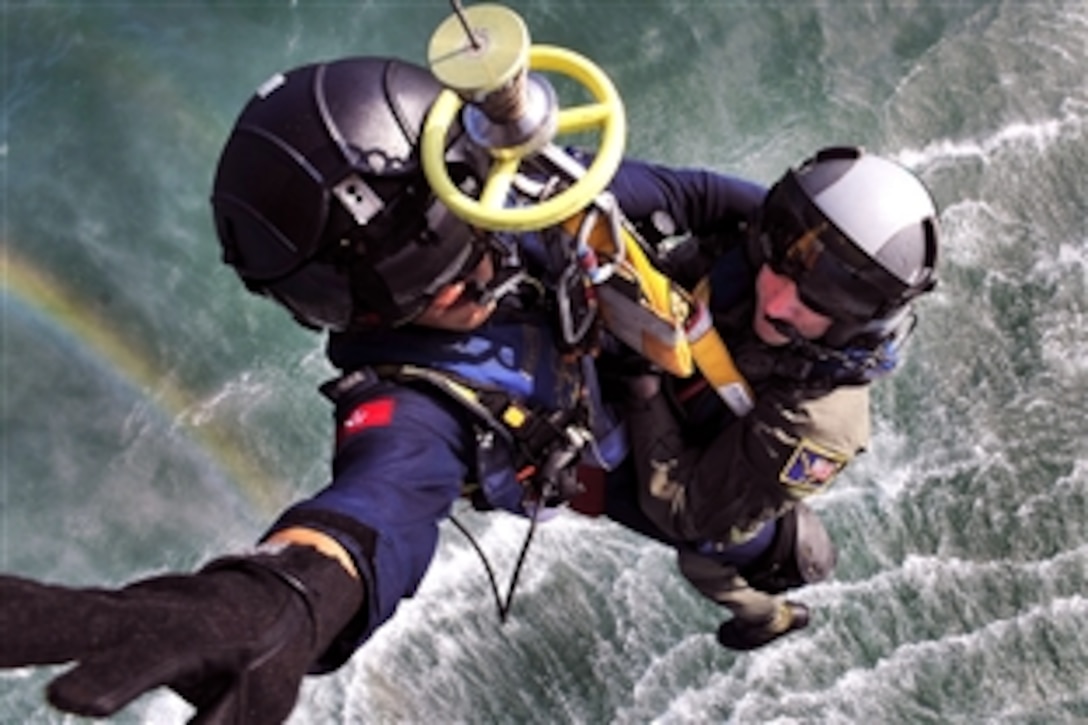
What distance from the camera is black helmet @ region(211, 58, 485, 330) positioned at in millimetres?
3033

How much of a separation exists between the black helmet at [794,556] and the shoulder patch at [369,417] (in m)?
1.94

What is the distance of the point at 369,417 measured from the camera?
10.1ft

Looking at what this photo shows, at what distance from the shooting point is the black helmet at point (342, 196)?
3.03 metres

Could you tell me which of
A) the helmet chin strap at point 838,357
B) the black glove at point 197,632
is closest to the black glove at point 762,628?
the helmet chin strap at point 838,357

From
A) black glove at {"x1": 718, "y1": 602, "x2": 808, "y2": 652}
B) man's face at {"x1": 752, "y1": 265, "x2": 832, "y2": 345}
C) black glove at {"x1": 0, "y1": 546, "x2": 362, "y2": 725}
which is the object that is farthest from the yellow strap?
black glove at {"x1": 718, "y1": 602, "x2": 808, "y2": 652}

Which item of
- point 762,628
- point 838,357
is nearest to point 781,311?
point 838,357

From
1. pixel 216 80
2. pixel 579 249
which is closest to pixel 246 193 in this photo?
pixel 579 249

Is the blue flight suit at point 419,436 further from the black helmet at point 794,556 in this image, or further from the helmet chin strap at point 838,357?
the black helmet at point 794,556

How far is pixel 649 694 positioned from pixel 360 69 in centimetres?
440

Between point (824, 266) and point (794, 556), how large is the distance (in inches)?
58.6

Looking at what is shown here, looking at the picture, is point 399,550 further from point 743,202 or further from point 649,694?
point 649,694

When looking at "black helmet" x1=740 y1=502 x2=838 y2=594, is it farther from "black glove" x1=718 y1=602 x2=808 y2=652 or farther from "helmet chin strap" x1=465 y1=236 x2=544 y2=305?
"helmet chin strap" x1=465 y1=236 x2=544 y2=305

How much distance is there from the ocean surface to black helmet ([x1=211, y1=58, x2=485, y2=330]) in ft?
13.1

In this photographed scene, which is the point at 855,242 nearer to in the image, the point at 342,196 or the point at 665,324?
the point at 665,324
